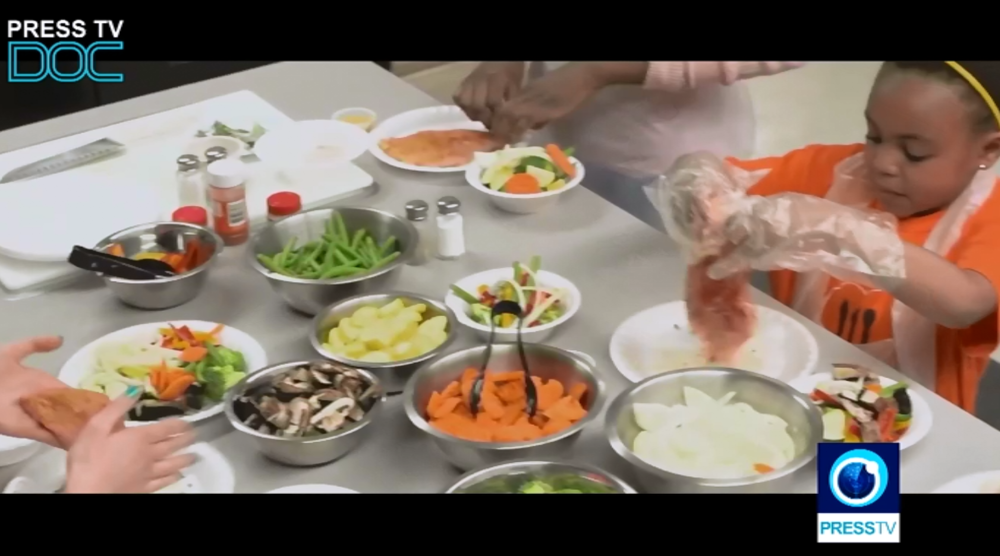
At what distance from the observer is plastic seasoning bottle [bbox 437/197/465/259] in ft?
4.94

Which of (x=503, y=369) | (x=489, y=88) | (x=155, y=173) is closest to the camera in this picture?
(x=503, y=369)

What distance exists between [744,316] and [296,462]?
0.58 m

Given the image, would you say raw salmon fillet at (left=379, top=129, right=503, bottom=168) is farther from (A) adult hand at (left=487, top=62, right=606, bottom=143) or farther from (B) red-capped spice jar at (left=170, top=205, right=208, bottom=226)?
(B) red-capped spice jar at (left=170, top=205, right=208, bottom=226)

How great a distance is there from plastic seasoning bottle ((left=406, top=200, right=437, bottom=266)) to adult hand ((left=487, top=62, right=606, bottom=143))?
32cm

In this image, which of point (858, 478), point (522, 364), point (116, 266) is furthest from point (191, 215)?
point (858, 478)

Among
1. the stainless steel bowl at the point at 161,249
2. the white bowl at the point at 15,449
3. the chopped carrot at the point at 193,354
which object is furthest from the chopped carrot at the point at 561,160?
the white bowl at the point at 15,449

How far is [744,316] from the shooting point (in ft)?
4.23

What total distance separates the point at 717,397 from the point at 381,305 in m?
0.46

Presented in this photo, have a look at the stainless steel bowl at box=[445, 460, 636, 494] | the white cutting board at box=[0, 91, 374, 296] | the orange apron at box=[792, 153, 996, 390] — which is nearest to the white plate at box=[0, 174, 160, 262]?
the white cutting board at box=[0, 91, 374, 296]

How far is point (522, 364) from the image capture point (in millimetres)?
1198

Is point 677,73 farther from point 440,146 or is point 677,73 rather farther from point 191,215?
point 191,215

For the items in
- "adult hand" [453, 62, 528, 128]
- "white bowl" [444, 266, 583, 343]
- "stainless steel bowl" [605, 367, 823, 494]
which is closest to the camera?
"stainless steel bowl" [605, 367, 823, 494]
